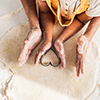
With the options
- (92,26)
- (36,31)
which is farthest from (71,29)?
(36,31)

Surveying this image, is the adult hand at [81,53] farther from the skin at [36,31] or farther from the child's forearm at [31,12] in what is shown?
the child's forearm at [31,12]

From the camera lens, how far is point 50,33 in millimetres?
958

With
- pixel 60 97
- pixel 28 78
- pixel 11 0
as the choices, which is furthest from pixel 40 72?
pixel 11 0

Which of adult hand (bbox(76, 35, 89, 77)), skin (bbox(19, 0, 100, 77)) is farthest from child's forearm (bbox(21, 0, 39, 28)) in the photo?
adult hand (bbox(76, 35, 89, 77))

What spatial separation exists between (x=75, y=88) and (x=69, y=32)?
0.40 m

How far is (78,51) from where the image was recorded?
868mm

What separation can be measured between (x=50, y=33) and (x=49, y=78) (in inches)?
12.7

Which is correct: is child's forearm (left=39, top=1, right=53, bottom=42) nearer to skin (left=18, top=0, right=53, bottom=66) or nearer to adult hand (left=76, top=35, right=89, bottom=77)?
skin (left=18, top=0, right=53, bottom=66)

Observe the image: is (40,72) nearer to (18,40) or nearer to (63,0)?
(18,40)

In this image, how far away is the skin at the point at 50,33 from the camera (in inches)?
34.2

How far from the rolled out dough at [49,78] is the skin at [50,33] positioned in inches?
2.5

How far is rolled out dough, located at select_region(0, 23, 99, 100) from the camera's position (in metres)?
0.87

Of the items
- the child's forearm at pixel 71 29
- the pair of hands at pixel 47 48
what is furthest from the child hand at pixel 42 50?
the child's forearm at pixel 71 29

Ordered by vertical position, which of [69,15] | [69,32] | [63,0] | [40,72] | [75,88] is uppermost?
[63,0]
